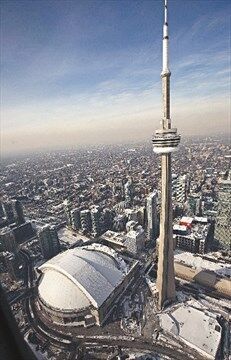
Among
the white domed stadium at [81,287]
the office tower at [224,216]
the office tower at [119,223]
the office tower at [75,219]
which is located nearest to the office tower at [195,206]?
the office tower at [224,216]

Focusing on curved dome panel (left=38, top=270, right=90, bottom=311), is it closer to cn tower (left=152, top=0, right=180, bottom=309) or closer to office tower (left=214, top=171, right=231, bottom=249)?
cn tower (left=152, top=0, right=180, bottom=309)

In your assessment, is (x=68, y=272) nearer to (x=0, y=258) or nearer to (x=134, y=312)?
(x=134, y=312)

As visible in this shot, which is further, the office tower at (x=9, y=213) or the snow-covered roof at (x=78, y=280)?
the office tower at (x=9, y=213)

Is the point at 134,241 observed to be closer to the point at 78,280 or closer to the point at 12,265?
the point at 78,280

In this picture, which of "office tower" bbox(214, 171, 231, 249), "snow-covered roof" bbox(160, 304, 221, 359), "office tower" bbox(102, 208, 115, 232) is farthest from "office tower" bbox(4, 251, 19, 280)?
"office tower" bbox(214, 171, 231, 249)

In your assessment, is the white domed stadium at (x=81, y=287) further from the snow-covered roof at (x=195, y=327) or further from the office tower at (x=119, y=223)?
the office tower at (x=119, y=223)

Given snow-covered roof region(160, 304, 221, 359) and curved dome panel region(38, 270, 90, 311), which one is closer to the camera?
snow-covered roof region(160, 304, 221, 359)

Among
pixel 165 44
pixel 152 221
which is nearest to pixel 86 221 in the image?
pixel 152 221

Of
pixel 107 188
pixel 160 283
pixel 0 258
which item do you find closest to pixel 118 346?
pixel 160 283
